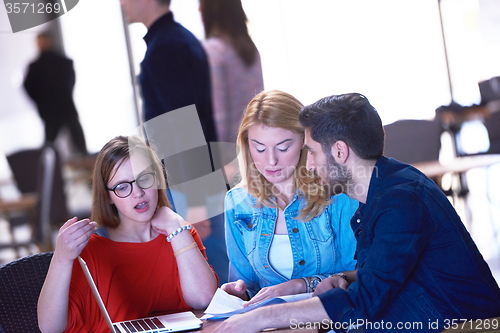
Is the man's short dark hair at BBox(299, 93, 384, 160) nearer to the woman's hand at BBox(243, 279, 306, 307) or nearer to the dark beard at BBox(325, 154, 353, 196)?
the dark beard at BBox(325, 154, 353, 196)

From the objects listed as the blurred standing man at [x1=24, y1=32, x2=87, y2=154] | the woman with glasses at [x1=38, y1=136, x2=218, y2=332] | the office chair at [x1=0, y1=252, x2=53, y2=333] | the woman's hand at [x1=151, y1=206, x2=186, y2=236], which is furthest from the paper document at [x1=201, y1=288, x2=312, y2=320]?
the blurred standing man at [x1=24, y1=32, x2=87, y2=154]

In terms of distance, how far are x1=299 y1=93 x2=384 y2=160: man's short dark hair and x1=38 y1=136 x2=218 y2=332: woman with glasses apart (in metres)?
0.55

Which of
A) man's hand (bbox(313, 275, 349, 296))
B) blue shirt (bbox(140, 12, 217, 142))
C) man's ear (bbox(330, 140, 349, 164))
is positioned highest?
blue shirt (bbox(140, 12, 217, 142))

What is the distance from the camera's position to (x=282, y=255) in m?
1.57

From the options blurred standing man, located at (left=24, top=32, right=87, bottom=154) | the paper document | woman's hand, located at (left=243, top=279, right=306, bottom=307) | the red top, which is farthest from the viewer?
blurred standing man, located at (left=24, top=32, right=87, bottom=154)

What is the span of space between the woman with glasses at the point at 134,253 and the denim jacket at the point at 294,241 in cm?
17

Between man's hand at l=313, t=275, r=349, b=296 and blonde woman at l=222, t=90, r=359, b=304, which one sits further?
Result: blonde woman at l=222, t=90, r=359, b=304

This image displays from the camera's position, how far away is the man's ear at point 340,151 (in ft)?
3.94

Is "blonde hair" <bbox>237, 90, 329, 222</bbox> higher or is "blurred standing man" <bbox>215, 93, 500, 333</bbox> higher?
"blonde hair" <bbox>237, 90, 329, 222</bbox>

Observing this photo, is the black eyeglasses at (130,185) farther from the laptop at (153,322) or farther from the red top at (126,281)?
the laptop at (153,322)

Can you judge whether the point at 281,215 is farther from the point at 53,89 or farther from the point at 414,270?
the point at 53,89

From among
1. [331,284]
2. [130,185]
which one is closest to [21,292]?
[130,185]

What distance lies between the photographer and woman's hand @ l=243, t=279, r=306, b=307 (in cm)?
124

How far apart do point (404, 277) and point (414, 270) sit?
0.26 ft
